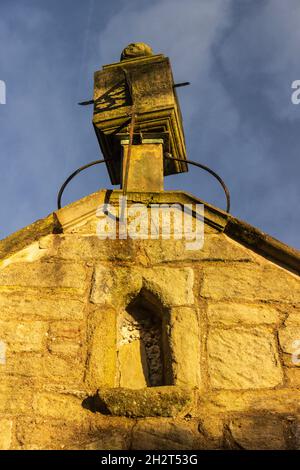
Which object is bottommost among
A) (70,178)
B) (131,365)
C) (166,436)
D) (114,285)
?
(166,436)

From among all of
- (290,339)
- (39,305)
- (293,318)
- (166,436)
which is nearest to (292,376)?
(290,339)

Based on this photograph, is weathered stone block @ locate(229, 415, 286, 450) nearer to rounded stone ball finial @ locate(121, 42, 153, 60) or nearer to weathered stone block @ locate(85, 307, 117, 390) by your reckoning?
weathered stone block @ locate(85, 307, 117, 390)

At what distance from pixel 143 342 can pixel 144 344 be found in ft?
0.05

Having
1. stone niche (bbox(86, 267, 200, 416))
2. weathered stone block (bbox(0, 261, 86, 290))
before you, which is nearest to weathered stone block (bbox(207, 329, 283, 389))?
stone niche (bbox(86, 267, 200, 416))

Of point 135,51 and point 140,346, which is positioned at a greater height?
point 135,51

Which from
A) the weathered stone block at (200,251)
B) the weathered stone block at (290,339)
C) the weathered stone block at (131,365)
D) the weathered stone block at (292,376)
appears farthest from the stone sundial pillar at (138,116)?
the weathered stone block at (292,376)

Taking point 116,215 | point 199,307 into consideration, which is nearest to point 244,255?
point 199,307

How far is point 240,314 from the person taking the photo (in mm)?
3104

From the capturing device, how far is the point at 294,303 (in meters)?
3.18

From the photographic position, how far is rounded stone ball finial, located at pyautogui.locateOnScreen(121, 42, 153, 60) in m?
4.87

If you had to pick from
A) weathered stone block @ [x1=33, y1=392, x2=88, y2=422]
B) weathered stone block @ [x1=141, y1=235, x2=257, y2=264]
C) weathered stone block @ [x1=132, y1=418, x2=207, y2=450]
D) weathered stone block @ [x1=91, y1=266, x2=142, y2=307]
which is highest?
weathered stone block @ [x1=141, y1=235, x2=257, y2=264]

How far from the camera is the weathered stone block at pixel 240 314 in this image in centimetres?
307

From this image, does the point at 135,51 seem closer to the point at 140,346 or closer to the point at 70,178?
the point at 70,178

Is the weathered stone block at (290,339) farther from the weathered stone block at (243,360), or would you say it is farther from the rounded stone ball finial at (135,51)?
the rounded stone ball finial at (135,51)
